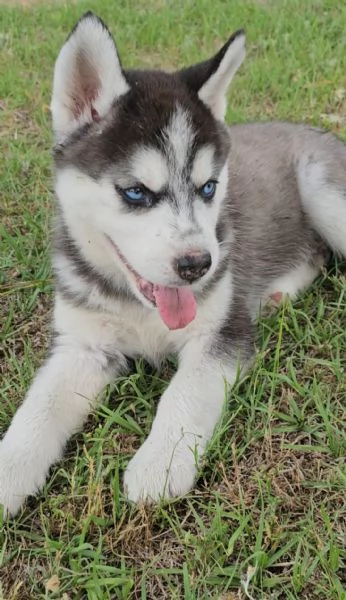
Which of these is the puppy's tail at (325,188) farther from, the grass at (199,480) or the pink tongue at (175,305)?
the pink tongue at (175,305)

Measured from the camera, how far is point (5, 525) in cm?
261

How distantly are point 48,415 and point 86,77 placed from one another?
1.41 meters

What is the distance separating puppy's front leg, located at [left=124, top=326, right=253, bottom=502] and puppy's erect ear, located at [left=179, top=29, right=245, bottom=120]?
1093 millimetres

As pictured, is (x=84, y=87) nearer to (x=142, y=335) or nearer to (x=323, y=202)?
(x=142, y=335)

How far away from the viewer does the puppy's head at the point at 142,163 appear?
2715 mm

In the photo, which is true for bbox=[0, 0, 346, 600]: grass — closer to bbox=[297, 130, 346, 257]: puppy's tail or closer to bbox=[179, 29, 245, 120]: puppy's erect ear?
bbox=[297, 130, 346, 257]: puppy's tail

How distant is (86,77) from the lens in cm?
292

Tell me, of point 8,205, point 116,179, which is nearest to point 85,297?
point 116,179

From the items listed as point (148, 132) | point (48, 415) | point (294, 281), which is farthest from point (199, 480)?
point (294, 281)

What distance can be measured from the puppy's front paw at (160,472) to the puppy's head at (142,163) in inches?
21.6

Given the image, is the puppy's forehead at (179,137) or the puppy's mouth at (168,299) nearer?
the puppy's forehead at (179,137)

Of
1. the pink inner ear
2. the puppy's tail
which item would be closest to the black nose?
the pink inner ear

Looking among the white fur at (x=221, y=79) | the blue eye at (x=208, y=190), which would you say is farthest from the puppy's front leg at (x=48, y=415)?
the white fur at (x=221, y=79)

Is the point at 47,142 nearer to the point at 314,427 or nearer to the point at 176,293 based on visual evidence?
the point at 176,293
